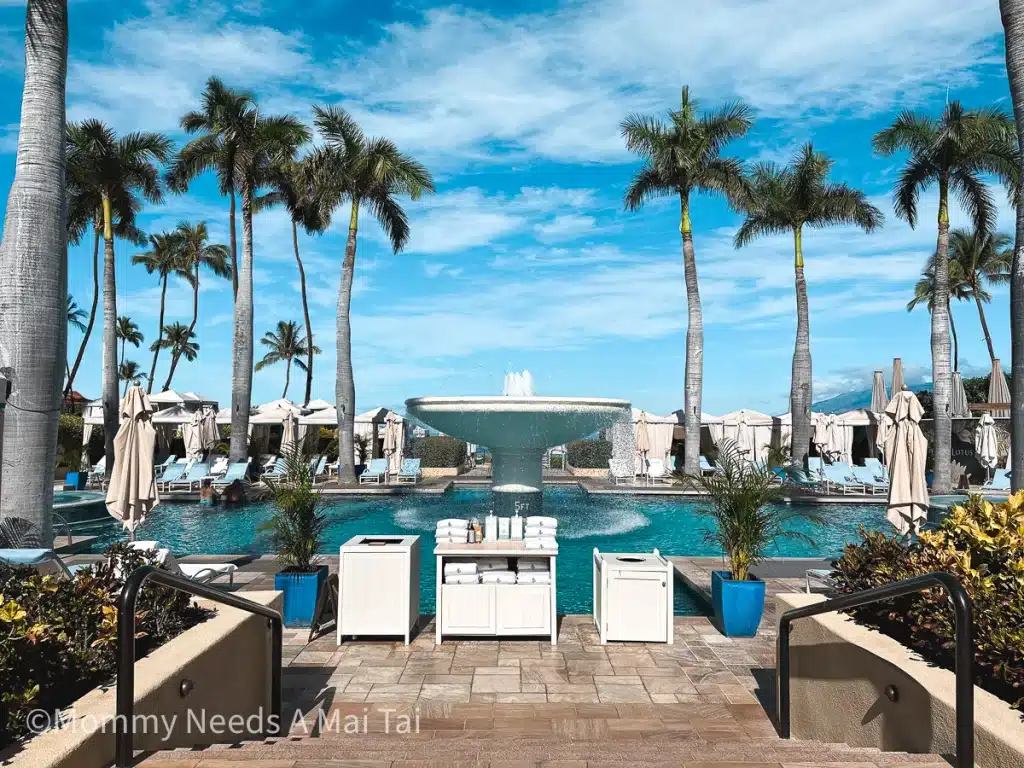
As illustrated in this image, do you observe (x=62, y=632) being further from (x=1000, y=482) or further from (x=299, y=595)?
(x=1000, y=482)

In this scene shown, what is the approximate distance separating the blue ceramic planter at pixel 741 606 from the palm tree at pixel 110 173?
17.7 metres

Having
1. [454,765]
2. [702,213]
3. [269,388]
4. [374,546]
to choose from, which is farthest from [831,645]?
[269,388]

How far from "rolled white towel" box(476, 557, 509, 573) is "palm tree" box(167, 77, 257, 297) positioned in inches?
674

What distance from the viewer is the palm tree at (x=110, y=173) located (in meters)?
18.9

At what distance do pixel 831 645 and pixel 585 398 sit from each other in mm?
7572

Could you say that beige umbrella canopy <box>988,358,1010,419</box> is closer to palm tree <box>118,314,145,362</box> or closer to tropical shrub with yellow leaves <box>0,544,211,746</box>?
tropical shrub with yellow leaves <box>0,544,211,746</box>

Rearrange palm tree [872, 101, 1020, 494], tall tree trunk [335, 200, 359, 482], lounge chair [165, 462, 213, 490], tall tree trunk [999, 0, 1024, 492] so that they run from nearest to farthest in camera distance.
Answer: tall tree trunk [999, 0, 1024, 492], palm tree [872, 101, 1020, 494], lounge chair [165, 462, 213, 490], tall tree trunk [335, 200, 359, 482]

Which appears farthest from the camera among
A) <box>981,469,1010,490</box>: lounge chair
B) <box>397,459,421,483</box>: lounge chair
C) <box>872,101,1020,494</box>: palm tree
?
<box>397,459,421,483</box>: lounge chair

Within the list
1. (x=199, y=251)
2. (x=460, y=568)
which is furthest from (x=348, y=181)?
(x=199, y=251)

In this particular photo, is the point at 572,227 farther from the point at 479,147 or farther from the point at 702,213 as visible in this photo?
the point at 479,147

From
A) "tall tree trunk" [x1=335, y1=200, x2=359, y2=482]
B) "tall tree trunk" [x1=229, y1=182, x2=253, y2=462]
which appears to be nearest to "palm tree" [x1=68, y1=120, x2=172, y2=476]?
"tall tree trunk" [x1=229, y1=182, x2=253, y2=462]

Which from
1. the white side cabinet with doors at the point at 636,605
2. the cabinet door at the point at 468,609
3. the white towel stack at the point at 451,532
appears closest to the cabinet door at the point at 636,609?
the white side cabinet with doors at the point at 636,605

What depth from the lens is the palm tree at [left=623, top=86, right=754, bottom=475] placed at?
68.7 ft

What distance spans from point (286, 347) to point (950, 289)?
43625 millimetres
